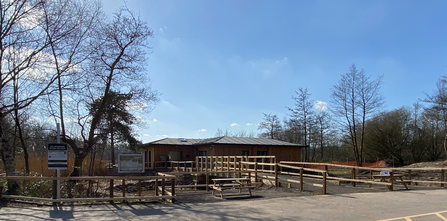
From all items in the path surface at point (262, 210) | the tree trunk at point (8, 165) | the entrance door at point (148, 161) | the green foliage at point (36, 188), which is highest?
the tree trunk at point (8, 165)

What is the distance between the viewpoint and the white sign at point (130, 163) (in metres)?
11.9

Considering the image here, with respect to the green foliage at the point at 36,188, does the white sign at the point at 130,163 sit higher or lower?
higher

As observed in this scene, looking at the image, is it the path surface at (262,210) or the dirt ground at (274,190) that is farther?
the dirt ground at (274,190)

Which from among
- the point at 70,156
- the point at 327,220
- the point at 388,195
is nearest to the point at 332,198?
the point at 388,195

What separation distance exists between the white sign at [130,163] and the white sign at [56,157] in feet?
8.93

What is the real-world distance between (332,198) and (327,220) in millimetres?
3641

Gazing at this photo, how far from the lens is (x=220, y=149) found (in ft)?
88.6

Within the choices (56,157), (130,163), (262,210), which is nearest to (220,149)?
(130,163)

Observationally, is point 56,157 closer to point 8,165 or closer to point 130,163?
point 130,163

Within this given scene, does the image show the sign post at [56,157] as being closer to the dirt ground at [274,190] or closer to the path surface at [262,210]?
the dirt ground at [274,190]

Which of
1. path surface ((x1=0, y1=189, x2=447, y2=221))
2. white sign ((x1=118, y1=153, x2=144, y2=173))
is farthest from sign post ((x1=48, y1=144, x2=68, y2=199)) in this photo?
white sign ((x1=118, y1=153, x2=144, y2=173))

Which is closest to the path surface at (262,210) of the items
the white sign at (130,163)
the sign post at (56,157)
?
the sign post at (56,157)

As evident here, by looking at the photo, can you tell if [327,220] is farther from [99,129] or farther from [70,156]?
[70,156]

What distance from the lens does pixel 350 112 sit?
30.5 metres
